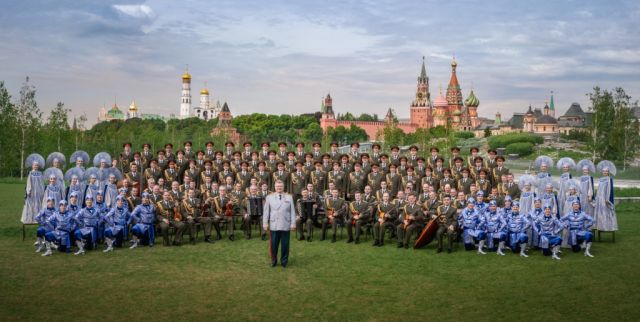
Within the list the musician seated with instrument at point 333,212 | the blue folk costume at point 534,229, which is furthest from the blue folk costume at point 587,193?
the musician seated with instrument at point 333,212

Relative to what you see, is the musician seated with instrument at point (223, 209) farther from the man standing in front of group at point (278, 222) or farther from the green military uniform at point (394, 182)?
the green military uniform at point (394, 182)

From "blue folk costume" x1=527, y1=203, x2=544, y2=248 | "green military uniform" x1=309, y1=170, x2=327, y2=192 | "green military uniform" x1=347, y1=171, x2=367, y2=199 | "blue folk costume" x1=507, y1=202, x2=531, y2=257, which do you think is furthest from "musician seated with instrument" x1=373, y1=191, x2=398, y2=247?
"blue folk costume" x1=527, y1=203, x2=544, y2=248

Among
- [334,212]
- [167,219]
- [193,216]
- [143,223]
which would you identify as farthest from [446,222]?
[143,223]

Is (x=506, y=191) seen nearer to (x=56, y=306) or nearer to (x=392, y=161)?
(x=392, y=161)

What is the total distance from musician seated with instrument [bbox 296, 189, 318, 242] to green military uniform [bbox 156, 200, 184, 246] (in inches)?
114

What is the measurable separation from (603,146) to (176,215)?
42.0m

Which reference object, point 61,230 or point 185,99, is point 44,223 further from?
point 185,99

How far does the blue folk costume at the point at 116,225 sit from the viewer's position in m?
12.3

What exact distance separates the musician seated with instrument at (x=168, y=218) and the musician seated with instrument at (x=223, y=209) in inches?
39.6

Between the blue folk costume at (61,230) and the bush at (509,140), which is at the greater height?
the bush at (509,140)

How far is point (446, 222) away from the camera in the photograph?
12.7m

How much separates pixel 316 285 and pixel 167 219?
5.08 metres

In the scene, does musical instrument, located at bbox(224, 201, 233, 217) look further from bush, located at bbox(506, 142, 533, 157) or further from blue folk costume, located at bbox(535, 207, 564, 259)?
bush, located at bbox(506, 142, 533, 157)

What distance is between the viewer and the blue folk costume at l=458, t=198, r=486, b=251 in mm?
12398
